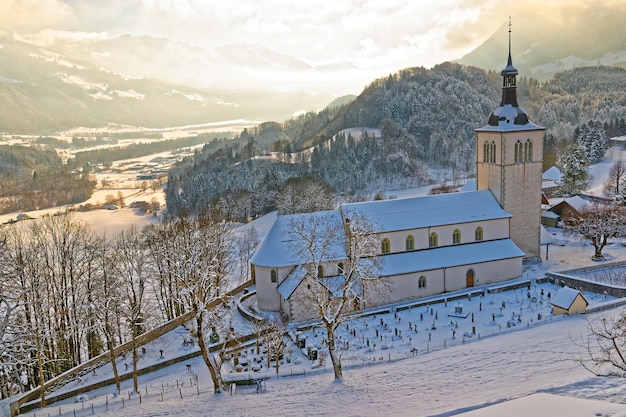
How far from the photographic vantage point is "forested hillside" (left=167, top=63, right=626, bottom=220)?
96.8m

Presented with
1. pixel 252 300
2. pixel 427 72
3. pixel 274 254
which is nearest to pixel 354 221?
pixel 274 254

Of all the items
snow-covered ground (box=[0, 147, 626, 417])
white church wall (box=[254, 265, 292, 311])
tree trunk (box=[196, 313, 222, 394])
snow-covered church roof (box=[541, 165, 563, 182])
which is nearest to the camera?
snow-covered ground (box=[0, 147, 626, 417])

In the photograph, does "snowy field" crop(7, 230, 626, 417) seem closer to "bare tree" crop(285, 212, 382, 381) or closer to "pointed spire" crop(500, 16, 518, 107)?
"bare tree" crop(285, 212, 382, 381)

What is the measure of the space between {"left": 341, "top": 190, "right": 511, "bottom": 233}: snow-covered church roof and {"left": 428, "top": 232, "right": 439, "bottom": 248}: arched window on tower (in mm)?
860

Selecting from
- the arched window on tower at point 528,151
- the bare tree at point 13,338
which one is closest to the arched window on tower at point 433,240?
the arched window on tower at point 528,151

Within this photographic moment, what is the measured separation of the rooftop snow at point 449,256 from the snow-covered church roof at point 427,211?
1.91m

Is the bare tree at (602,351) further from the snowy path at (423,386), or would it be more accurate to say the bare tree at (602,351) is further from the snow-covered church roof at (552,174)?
the snow-covered church roof at (552,174)

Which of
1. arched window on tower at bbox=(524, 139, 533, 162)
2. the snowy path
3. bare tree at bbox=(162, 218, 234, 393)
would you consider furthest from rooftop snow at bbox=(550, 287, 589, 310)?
bare tree at bbox=(162, 218, 234, 393)

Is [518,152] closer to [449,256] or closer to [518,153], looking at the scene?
[518,153]

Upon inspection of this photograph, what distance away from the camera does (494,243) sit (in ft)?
135

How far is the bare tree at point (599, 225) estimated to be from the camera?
4494 centimetres

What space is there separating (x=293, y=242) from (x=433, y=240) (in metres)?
10.4

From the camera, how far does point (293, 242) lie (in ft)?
120

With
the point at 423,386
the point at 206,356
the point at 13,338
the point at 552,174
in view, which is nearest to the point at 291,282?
the point at 206,356
